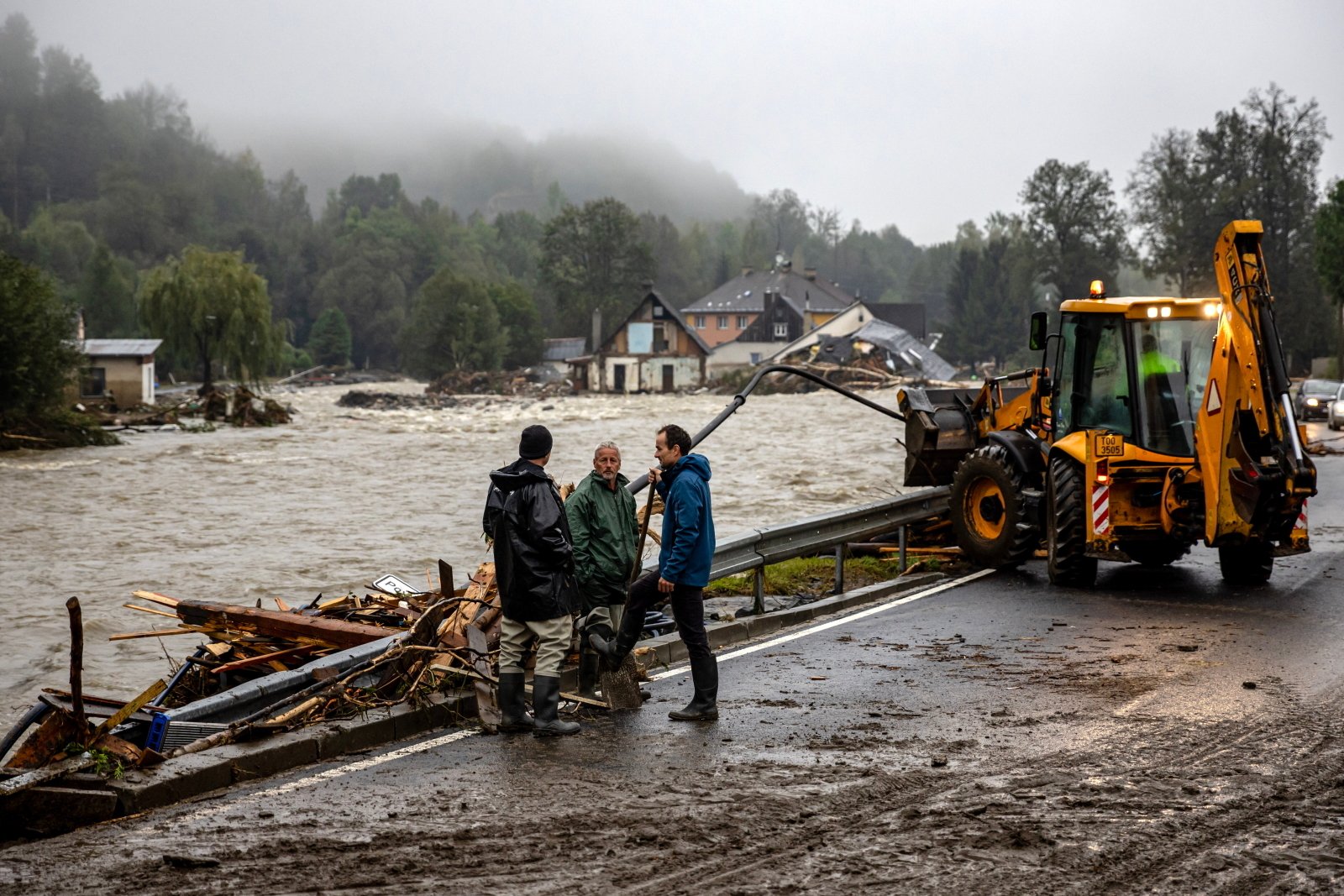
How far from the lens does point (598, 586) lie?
916 centimetres

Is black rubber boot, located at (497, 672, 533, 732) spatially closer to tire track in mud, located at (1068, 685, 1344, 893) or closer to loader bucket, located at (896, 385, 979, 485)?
tire track in mud, located at (1068, 685, 1344, 893)

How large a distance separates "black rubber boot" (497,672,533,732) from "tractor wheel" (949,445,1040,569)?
25.7ft

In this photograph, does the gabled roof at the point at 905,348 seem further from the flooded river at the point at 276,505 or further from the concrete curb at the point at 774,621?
the concrete curb at the point at 774,621

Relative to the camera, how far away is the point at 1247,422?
1268cm

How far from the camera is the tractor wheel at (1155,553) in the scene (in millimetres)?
14344

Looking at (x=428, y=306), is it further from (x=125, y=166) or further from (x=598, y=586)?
(x=598, y=586)

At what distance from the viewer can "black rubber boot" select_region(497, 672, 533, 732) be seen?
8367mm

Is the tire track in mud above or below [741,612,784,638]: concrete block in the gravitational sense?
above

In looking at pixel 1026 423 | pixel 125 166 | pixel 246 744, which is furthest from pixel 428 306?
pixel 246 744

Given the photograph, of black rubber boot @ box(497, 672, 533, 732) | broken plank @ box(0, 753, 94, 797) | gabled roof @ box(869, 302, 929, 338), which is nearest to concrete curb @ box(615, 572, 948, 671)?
black rubber boot @ box(497, 672, 533, 732)

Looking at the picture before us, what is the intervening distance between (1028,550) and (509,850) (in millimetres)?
9960

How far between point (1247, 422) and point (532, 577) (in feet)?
25.1

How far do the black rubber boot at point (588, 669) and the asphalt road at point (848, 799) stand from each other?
0.47 meters

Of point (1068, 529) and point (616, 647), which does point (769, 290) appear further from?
point (616, 647)
